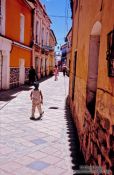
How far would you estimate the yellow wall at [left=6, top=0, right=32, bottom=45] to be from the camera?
16125 mm

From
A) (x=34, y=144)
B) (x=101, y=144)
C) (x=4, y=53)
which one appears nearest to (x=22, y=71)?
(x=4, y=53)

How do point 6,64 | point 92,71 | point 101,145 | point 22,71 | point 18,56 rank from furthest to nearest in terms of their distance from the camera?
point 22,71, point 18,56, point 6,64, point 92,71, point 101,145

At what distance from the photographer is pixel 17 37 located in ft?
60.5

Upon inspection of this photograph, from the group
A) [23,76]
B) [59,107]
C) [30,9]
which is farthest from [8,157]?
[30,9]

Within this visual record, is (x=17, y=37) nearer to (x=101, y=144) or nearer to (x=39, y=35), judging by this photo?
(x=39, y=35)

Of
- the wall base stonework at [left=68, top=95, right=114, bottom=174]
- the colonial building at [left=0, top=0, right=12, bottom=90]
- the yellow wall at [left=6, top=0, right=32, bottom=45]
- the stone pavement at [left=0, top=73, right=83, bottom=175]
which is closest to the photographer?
the wall base stonework at [left=68, top=95, right=114, bottom=174]

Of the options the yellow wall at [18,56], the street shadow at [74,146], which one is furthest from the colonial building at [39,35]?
the street shadow at [74,146]

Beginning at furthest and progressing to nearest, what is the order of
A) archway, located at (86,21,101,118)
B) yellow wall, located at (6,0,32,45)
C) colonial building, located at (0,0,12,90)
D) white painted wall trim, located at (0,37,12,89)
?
yellow wall, located at (6,0,32,45) → white painted wall trim, located at (0,37,12,89) → colonial building, located at (0,0,12,90) → archway, located at (86,21,101,118)

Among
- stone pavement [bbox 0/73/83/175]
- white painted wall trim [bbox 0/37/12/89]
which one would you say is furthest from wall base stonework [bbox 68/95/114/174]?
white painted wall trim [bbox 0/37/12/89]

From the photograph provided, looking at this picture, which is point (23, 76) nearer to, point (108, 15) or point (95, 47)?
point (95, 47)

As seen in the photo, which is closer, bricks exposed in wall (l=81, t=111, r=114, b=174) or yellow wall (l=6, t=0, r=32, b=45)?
bricks exposed in wall (l=81, t=111, r=114, b=174)

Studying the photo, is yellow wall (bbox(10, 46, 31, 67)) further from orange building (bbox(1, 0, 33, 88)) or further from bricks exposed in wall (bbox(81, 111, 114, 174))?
bricks exposed in wall (bbox(81, 111, 114, 174))

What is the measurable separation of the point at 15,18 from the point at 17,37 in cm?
136

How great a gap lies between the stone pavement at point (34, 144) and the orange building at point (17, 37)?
6.93 meters
